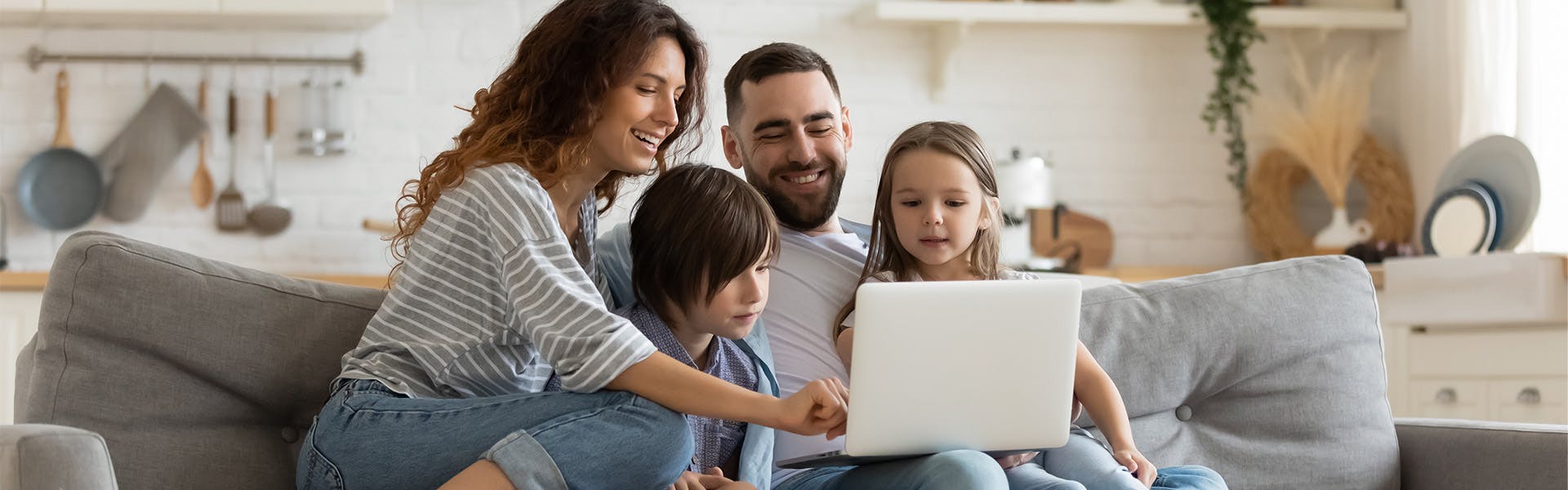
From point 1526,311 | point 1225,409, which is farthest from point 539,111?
point 1526,311

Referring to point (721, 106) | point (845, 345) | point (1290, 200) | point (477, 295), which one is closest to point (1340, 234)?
point (1290, 200)

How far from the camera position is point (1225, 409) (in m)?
1.83

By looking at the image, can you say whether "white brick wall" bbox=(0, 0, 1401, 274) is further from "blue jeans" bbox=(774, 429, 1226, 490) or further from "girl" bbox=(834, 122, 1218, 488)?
"blue jeans" bbox=(774, 429, 1226, 490)

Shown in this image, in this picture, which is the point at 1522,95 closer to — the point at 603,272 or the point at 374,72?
the point at 603,272

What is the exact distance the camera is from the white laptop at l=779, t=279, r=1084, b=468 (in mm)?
1293

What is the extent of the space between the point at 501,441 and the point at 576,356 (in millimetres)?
113

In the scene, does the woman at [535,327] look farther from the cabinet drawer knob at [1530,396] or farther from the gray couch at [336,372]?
the cabinet drawer knob at [1530,396]

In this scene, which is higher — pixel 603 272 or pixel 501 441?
pixel 603 272

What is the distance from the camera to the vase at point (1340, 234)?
3857 mm

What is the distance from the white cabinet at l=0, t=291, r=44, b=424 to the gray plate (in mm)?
349

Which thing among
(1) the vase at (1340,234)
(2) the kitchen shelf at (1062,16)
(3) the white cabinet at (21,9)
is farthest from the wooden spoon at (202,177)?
(1) the vase at (1340,234)

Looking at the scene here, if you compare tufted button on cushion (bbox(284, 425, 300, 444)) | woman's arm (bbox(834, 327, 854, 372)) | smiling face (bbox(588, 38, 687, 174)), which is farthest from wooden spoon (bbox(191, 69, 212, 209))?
woman's arm (bbox(834, 327, 854, 372))

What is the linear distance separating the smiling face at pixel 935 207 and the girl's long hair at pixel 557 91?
374mm

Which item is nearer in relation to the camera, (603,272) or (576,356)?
(576,356)
